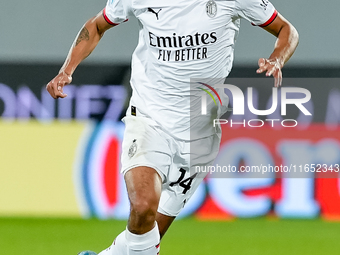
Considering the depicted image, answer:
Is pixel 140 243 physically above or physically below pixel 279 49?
below

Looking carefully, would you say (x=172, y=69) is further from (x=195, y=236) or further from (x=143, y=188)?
(x=195, y=236)

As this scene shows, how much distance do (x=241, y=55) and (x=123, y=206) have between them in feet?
6.78

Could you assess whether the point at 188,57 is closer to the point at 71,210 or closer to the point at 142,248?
the point at 142,248

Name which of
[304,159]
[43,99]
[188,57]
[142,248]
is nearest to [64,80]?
[188,57]

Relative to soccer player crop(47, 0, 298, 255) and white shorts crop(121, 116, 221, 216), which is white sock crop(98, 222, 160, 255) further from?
white shorts crop(121, 116, 221, 216)

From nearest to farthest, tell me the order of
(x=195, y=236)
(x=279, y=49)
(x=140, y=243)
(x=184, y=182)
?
(x=140, y=243)
(x=279, y=49)
(x=184, y=182)
(x=195, y=236)

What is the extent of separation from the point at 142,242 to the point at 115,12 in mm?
1381

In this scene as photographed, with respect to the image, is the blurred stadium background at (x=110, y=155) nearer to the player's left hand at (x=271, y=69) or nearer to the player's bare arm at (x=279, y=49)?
the player's bare arm at (x=279, y=49)

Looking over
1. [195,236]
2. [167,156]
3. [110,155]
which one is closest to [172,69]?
[167,156]

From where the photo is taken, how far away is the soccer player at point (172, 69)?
3.17m

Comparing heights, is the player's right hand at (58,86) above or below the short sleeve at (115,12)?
below

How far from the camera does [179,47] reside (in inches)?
128

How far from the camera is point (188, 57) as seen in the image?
3266mm

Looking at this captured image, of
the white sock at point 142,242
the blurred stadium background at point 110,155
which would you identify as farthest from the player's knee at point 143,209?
the blurred stadium background at point 110,155
